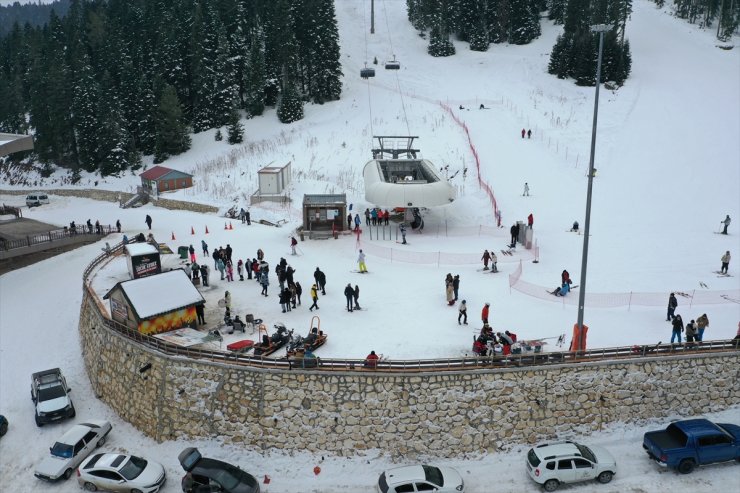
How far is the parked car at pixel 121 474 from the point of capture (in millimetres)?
16078

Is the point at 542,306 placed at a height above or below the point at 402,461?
above

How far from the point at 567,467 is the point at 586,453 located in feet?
2.52

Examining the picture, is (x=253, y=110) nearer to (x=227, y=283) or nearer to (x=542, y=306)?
(x=227, y=283)

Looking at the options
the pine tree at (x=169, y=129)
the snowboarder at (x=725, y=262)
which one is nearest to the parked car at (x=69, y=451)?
the snowboarder at (x=725, y=262)

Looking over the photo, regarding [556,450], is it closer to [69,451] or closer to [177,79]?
[69,451]

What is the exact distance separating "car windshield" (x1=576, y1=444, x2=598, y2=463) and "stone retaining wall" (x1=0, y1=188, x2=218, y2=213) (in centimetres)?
3175

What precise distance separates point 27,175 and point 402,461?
64904 millimetres

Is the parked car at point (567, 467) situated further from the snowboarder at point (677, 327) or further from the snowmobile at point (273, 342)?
the snowmobile at point (273, 342)

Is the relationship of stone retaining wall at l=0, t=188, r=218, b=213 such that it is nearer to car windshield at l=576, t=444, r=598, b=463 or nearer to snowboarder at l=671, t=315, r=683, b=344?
car windshield at l=576, t=444, r=598, b=463

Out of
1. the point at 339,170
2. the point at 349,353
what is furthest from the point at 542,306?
the point at 339,170

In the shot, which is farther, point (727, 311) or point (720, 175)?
point (720, 175)

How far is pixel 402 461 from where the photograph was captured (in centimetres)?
1695

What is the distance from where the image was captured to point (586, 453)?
620 inches

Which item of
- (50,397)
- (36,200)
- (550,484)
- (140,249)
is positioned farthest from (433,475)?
(36,200)
